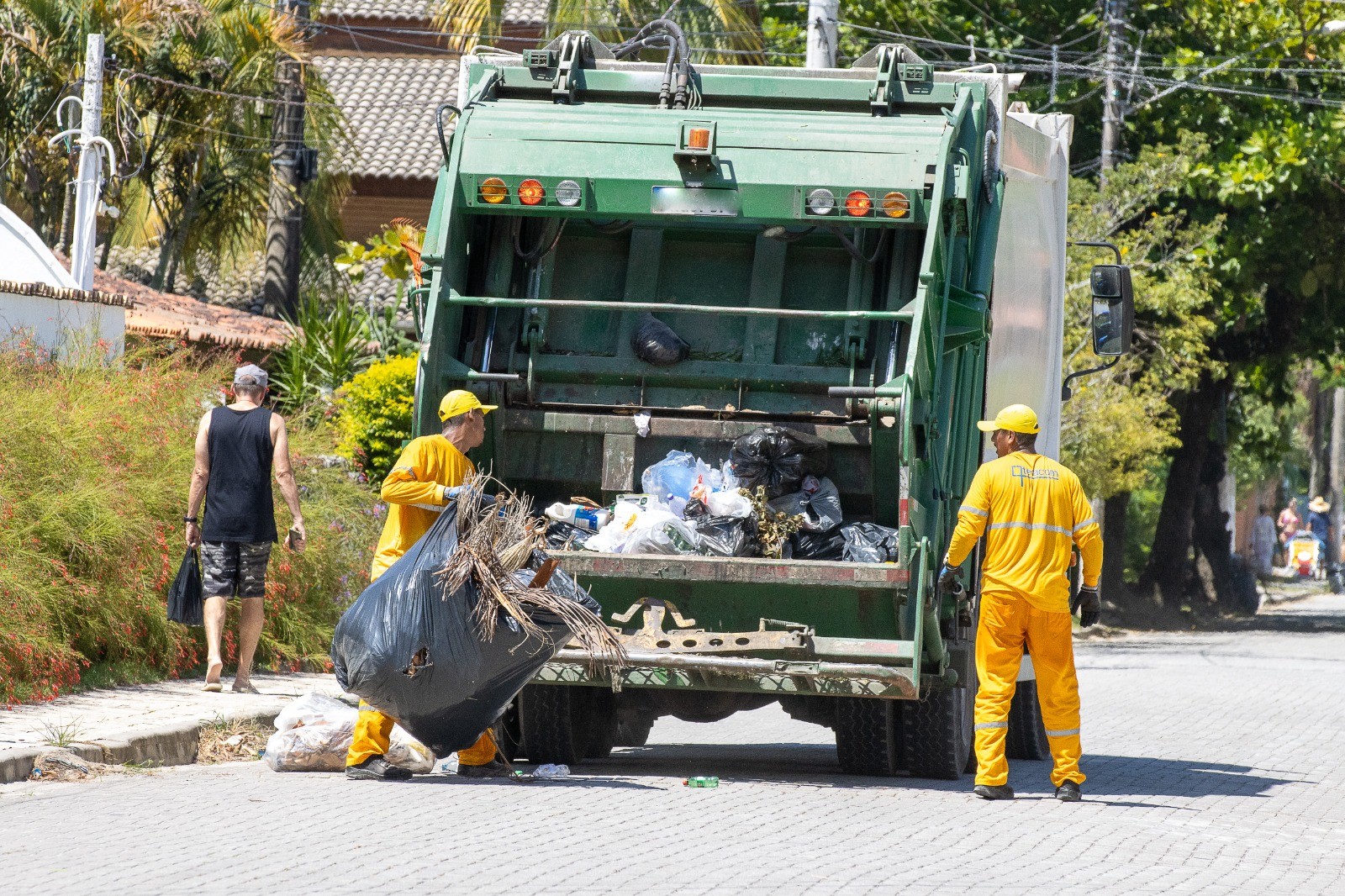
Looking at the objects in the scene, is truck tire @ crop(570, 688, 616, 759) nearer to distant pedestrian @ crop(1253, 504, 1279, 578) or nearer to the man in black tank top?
the man in black tank top

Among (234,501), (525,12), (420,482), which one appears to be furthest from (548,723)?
(525,12)

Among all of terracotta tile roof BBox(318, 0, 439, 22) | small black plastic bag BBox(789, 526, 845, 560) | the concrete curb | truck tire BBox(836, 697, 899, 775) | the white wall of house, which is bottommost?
the concrete curb

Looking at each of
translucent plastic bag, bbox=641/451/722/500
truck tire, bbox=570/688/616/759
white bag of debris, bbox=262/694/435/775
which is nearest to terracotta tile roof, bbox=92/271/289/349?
truck tire, bbox=570/688/616/759

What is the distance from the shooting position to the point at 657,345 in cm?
768

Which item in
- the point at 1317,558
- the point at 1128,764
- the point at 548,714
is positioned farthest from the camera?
the point at 1317,558

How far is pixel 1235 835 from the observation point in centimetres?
674

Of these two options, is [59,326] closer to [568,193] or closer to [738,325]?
[568,193]

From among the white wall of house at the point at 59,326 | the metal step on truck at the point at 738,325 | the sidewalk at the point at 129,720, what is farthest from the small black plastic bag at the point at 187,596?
the white wall of house at the point at 59,326

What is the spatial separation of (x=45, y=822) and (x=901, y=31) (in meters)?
17.2

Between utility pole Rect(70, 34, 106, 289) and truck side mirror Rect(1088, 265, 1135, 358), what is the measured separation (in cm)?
808

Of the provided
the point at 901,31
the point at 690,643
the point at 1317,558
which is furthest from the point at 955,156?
the point at 1317,558

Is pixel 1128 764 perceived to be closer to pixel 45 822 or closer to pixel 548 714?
pixel 548 714

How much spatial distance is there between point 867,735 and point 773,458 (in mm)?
1290

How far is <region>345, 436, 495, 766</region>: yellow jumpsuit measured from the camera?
285 inches
